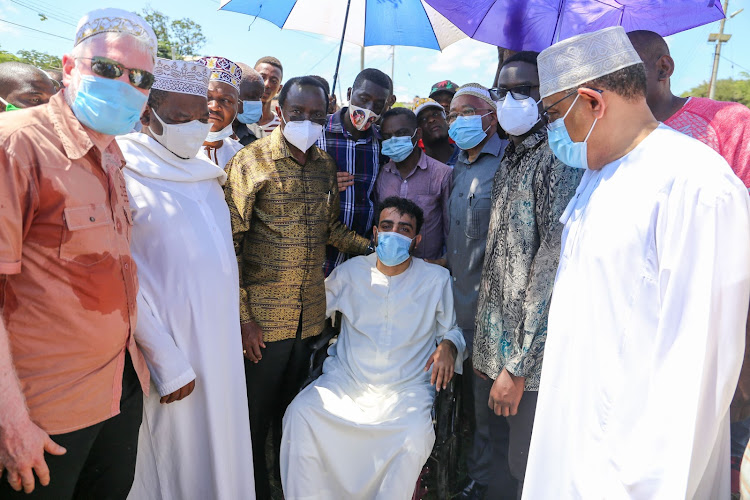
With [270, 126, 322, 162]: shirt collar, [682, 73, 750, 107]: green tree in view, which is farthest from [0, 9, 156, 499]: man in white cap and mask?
[682, 73, 750, 107]: green tree

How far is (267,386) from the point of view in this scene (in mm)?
3068

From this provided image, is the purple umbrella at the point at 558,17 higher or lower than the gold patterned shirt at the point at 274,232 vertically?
higher

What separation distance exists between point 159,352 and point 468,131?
2346 mm

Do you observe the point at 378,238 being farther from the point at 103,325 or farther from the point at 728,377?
the point at 728,377

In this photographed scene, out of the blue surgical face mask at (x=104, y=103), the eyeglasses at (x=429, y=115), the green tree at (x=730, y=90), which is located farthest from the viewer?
the green tree at (x=730, y=90)

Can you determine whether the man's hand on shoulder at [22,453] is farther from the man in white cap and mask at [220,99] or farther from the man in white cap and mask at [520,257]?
the man in white cap and mask at [220,99]

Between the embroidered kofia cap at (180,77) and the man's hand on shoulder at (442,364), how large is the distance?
2.03 meters

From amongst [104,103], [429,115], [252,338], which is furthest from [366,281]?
[104,103]

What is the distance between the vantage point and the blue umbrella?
4.58 m

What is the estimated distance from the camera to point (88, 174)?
1782 mm

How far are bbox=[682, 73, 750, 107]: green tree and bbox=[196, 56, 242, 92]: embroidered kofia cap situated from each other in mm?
34685

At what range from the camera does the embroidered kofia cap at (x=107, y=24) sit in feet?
6.04

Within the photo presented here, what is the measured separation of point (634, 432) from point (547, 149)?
4.52 feet

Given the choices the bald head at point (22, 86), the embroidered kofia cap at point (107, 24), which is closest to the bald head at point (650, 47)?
the embroidered kofia cap at point (107, 24)
